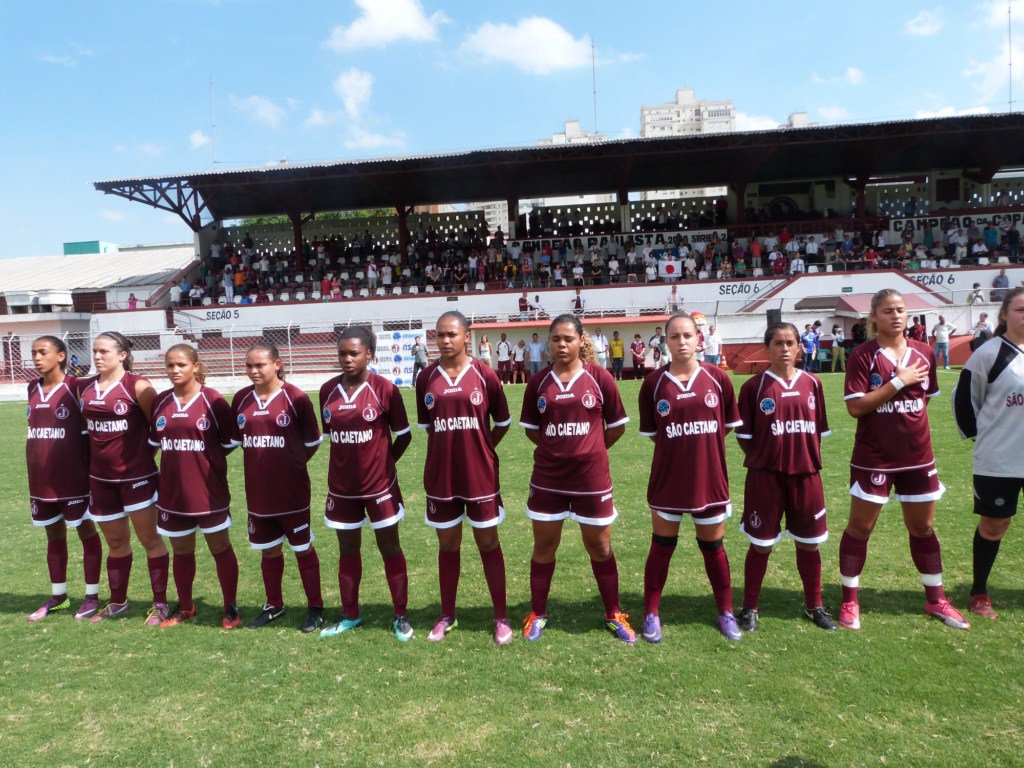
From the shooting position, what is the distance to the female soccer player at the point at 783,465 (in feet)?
13.3

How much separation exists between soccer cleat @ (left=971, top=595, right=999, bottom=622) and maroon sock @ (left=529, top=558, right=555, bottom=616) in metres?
2.70

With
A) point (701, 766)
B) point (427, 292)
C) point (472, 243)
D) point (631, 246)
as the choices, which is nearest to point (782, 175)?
point (631, 246)

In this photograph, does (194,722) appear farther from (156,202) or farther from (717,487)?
(156,202)

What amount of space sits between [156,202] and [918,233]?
111 feet

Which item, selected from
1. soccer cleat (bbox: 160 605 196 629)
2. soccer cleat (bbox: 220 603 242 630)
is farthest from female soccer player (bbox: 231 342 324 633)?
soccer cleat (bbox: 160 605 196 629)

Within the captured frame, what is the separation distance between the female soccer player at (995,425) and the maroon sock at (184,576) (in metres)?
5.16

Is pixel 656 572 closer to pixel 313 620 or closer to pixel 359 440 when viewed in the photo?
pixel 359 440

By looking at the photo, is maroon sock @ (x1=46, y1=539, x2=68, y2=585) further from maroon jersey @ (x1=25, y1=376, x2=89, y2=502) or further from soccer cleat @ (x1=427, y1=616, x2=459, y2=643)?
soccer cleat @ (x1=427, y1=616, x2=459, y2=643)

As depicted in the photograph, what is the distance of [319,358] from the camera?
25.2 m

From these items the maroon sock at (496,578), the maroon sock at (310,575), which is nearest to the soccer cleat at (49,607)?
the maroon sock at (310,575)

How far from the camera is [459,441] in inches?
162

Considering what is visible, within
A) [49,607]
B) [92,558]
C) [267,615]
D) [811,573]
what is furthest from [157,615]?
[811,573]

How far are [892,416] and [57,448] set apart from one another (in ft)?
18.3

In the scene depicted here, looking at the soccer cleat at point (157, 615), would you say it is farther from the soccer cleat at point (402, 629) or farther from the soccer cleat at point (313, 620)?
the soccer cleat at point (402, 629)
